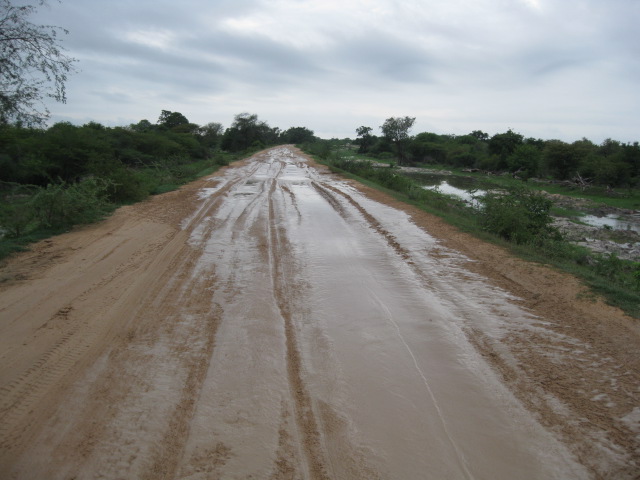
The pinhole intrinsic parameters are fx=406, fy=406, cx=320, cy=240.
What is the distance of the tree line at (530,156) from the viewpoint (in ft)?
104

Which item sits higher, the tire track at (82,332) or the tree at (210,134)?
the tree at (210,134)

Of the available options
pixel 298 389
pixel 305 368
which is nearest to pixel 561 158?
pixel 305 368

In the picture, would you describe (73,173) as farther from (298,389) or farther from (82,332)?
(298,389)

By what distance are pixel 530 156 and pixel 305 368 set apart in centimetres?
4317

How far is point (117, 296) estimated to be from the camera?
20.2 ft

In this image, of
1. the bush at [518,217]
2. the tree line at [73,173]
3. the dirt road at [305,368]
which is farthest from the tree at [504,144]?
the dirt road at [305,368]

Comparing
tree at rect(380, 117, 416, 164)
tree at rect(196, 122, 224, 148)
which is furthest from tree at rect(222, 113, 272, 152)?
tree at rect(380, 117, 416, 164)

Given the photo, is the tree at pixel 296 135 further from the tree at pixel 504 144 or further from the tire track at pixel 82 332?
the tire track at pixel 82 332

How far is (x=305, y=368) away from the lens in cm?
451

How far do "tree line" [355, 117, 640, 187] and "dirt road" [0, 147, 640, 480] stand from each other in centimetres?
3074

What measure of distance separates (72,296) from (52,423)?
3.06 meters

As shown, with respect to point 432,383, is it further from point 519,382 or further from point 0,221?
point 0,221

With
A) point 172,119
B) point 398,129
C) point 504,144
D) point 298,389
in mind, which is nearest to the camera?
point 298,389

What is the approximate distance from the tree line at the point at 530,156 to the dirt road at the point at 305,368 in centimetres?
3074
